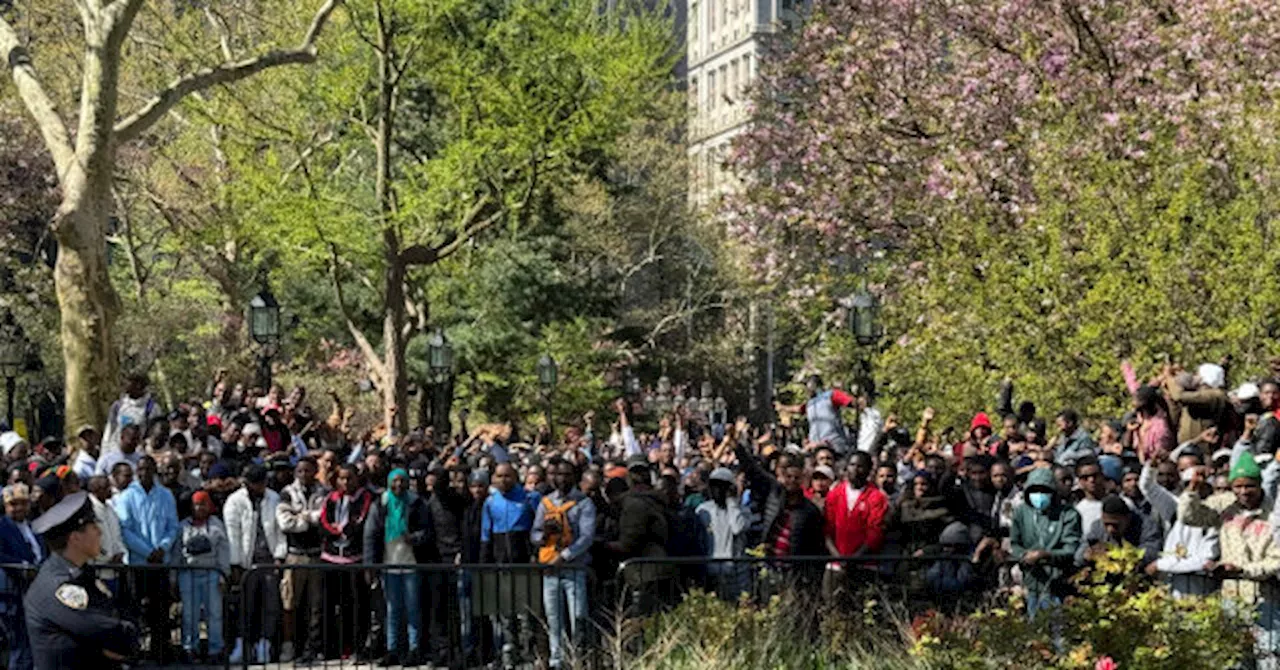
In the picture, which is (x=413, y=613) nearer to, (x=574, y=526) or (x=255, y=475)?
(x=574, y=526)

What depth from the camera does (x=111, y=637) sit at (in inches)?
432

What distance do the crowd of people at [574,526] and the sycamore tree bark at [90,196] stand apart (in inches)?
251

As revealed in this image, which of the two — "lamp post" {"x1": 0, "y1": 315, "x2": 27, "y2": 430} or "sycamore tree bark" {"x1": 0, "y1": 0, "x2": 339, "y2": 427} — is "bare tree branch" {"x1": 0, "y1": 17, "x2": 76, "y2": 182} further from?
"lamp post" {"x1": 0, "y1": 315, "x2": 27, "y2": 430}

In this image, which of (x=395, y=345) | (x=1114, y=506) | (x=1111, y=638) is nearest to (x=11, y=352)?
(x=395, y=345)

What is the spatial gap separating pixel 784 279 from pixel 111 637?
32.7 m

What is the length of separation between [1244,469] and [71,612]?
8.44 metres

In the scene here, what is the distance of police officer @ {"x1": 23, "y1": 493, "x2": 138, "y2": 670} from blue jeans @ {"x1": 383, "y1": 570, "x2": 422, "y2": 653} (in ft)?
20.0

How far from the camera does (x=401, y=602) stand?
57.3ft

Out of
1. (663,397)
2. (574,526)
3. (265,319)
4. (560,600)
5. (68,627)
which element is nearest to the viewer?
(68,627)

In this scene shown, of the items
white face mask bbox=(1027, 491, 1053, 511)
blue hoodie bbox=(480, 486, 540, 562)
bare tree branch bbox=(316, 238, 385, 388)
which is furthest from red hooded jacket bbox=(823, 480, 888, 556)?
bare tree branch bbox=(316, 238, 385, 388)

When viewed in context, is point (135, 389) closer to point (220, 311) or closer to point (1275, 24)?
point (1275, 24)

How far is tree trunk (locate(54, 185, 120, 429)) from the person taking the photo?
91.5ft

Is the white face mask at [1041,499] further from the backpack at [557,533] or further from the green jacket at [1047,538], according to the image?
the backpack at [557,533]

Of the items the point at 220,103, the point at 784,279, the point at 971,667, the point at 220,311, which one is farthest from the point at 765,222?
the point at 971,667
